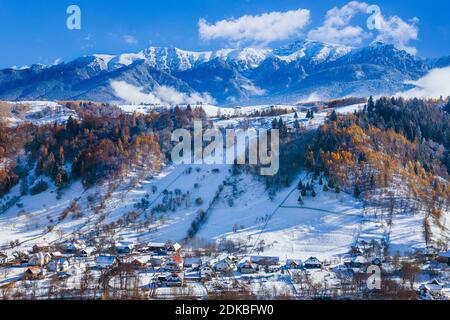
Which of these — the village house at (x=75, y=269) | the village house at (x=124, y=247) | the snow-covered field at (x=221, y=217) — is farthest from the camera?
the snow-covered field at (x=221, y=217)

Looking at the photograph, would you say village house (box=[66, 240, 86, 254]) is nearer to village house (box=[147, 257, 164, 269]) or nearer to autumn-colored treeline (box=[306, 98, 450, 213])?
village house (box=[147, 257, 164, 269])

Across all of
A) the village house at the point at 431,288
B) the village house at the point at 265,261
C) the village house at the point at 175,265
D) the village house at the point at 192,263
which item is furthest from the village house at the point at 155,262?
the village house at the point at 431,288

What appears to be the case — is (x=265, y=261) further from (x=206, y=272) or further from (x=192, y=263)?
(x=192, y=263)

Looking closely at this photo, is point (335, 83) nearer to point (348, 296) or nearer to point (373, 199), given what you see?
point (373, 199)

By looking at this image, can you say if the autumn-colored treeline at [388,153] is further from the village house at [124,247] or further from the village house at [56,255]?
the village house at [56,255]

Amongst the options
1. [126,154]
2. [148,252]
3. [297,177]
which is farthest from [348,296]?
[126,154]

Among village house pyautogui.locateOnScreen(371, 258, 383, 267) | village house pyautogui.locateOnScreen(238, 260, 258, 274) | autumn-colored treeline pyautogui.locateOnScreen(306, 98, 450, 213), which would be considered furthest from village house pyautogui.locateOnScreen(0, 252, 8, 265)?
autumn-colored treeline pyautogui.locateOnScreen(306, 98, 450, 213)

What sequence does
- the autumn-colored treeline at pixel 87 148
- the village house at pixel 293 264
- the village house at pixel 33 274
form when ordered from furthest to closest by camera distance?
the autumn-colored treeline at pixel 87 148 → the village house at pixel 293 264 → the village house at pixel 33 274

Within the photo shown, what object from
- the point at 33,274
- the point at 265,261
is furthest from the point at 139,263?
the point at 265,261
